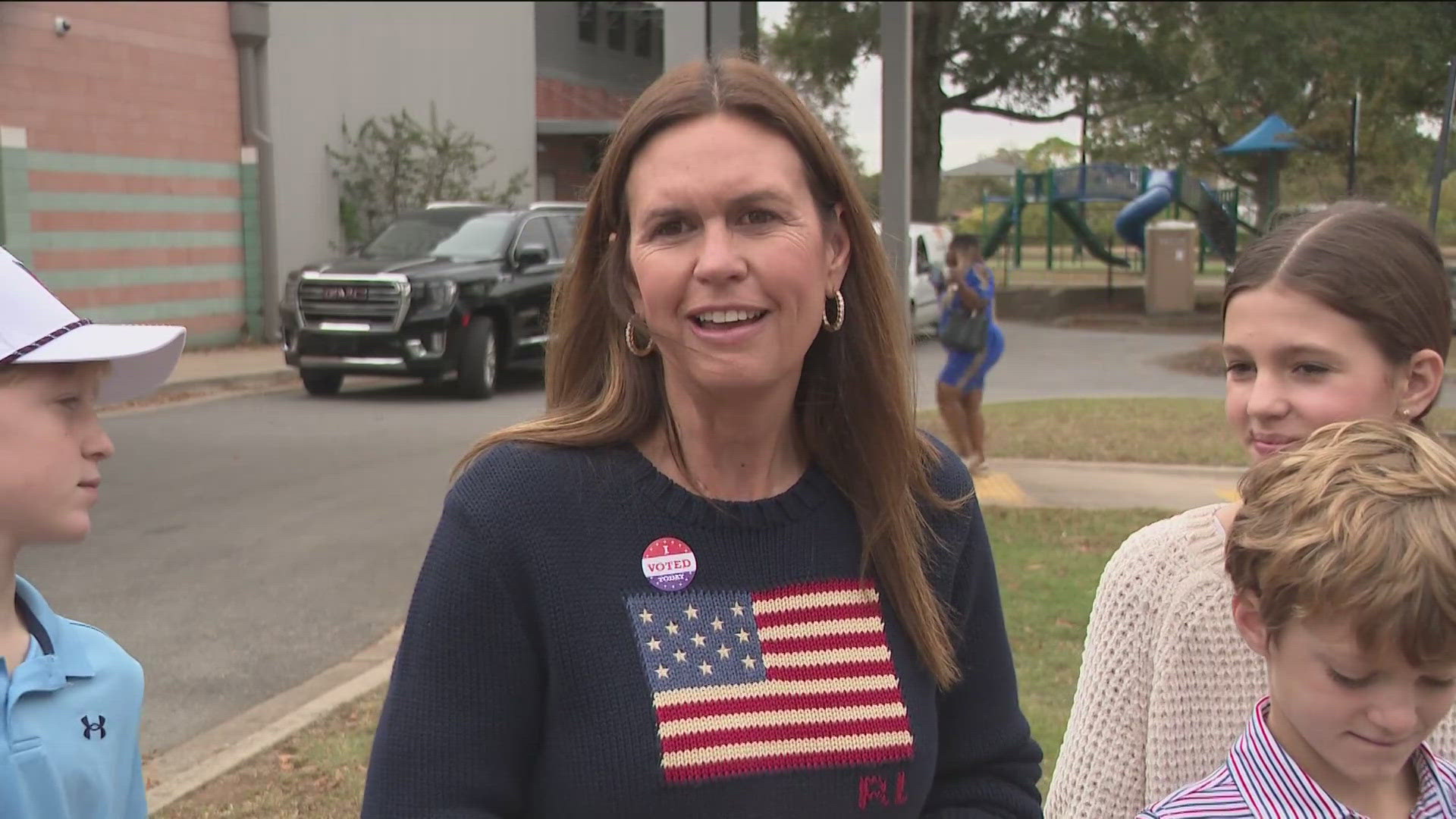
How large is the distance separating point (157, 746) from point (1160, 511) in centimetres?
574

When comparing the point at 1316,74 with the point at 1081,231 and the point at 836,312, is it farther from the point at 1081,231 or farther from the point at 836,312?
the point at 836,312

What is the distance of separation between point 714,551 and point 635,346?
1.14 ft

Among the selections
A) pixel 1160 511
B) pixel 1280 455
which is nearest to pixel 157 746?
pixel 1280 455

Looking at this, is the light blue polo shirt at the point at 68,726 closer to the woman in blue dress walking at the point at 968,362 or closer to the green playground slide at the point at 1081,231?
the woman in blue dress walking at the point at 968,362

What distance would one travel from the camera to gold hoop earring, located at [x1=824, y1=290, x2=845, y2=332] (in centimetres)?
213

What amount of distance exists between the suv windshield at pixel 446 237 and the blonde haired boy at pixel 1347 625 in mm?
14222

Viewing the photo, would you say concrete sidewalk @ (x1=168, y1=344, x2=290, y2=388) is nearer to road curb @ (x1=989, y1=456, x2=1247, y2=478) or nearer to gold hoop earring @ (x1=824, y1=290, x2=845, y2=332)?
road curb @ (x1=989, y1=456, x2=1247, y2=478)

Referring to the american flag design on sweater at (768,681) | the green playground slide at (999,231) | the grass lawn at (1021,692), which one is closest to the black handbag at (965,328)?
the grass lawn at (1021,692)

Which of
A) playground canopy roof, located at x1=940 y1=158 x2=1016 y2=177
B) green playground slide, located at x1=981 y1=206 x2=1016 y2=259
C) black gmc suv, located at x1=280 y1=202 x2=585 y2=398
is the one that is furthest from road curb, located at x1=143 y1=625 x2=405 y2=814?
playground canopy roof, located at x1=940 y1=158 x2=1016 y2=177

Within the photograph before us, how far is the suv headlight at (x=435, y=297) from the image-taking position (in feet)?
48.0

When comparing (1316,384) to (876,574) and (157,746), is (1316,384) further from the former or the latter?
(157,746)

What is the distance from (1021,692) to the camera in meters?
5.12

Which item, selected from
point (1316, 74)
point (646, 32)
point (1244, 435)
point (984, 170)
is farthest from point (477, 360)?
point (984, 170)

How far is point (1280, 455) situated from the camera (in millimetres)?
1721
